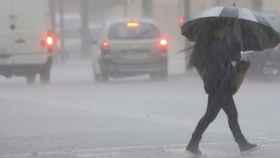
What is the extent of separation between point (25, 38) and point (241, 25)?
1453cm

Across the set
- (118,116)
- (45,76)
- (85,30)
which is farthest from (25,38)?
(85,30)

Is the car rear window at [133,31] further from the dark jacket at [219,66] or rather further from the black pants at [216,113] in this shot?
the dark jacket at [219,66]

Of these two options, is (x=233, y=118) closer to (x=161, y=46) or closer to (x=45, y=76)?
(x=161, y=46)

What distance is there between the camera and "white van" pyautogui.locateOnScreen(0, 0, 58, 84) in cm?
2502

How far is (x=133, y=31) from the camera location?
24.9 meters

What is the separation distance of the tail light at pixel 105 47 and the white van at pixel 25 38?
1349mm

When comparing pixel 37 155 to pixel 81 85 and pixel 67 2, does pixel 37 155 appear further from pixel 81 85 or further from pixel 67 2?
A: pixel 67 2

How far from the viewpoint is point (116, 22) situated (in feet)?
82.6


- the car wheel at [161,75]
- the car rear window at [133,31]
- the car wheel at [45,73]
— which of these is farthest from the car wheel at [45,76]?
the car wheel at [161,75]

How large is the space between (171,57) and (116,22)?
15220 mm

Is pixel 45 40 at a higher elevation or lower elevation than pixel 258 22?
lower

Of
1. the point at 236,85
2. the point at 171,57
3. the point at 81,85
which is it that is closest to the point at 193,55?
the point at 236,85

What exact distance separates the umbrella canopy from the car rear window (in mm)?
13524

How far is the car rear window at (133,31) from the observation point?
24.8 metres
